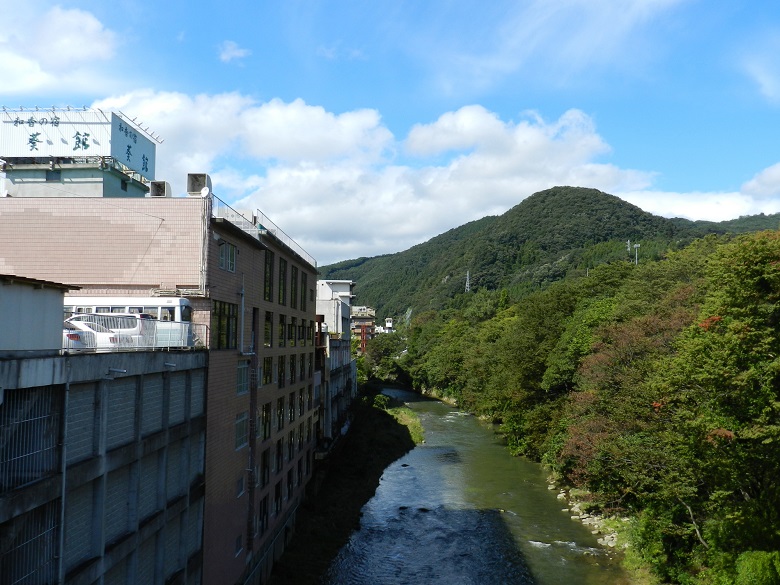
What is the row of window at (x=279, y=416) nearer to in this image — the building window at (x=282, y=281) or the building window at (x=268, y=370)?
the building window at (x=268, y=370)

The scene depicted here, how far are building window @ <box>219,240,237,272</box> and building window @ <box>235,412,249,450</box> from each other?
205 inches

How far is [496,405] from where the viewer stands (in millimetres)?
55938

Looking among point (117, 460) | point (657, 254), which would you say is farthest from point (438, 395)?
point (117, 460)

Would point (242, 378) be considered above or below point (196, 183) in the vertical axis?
below

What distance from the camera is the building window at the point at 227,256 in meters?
19.4

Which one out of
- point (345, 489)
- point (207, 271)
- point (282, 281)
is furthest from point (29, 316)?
point (345, 489)

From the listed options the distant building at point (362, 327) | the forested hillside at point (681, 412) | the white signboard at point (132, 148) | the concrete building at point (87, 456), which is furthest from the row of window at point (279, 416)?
the distant building at point (362, 327)

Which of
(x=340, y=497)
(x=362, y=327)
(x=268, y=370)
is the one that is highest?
(x=362, y=327)

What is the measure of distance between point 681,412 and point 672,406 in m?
3.33

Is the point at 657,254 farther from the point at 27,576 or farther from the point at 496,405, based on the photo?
the point at 27,576

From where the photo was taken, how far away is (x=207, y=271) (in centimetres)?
1789

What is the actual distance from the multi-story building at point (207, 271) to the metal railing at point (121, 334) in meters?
1.92

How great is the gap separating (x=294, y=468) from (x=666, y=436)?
56.0ft

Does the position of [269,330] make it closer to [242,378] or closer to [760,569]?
[242,378]
